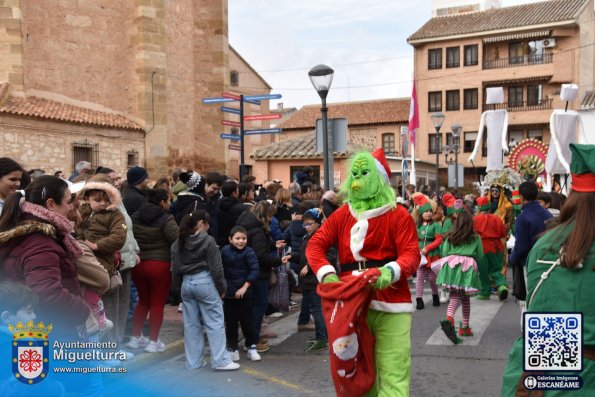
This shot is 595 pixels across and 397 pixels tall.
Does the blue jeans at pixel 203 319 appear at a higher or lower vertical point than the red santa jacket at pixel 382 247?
lower

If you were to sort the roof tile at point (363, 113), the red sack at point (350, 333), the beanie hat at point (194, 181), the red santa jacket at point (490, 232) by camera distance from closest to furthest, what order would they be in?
the red sack at point (350, 333) < the beanie hat at point (194, 181) < the red santa jacket at point (490, 232) < the roof tile at point (363, 113)

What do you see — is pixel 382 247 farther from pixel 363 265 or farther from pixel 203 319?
pixel 203 319

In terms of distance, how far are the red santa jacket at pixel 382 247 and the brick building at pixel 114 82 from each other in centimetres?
1632

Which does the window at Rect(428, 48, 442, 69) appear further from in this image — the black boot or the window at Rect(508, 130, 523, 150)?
the black boot

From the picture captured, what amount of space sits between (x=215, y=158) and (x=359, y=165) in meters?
24.8

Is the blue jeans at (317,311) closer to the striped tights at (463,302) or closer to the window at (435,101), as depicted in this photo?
the striped tights at (463,302)

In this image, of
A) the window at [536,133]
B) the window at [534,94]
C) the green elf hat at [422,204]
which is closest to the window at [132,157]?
the green elf hat at [422,204]

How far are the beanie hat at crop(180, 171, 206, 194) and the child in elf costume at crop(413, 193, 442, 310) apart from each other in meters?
3.60

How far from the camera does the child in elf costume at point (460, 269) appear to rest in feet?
25.5

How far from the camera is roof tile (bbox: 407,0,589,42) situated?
44312 mm

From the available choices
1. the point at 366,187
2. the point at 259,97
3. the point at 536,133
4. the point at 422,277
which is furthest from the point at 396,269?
the point at 536,133

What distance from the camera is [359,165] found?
4.53 m

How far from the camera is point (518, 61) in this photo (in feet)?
151

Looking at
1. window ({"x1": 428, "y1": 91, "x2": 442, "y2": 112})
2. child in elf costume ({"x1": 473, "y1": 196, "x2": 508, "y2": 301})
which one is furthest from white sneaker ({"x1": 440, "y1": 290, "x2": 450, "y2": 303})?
window ({"x1": 428, "y1": 91, "x2": 442, "y2": 112})
